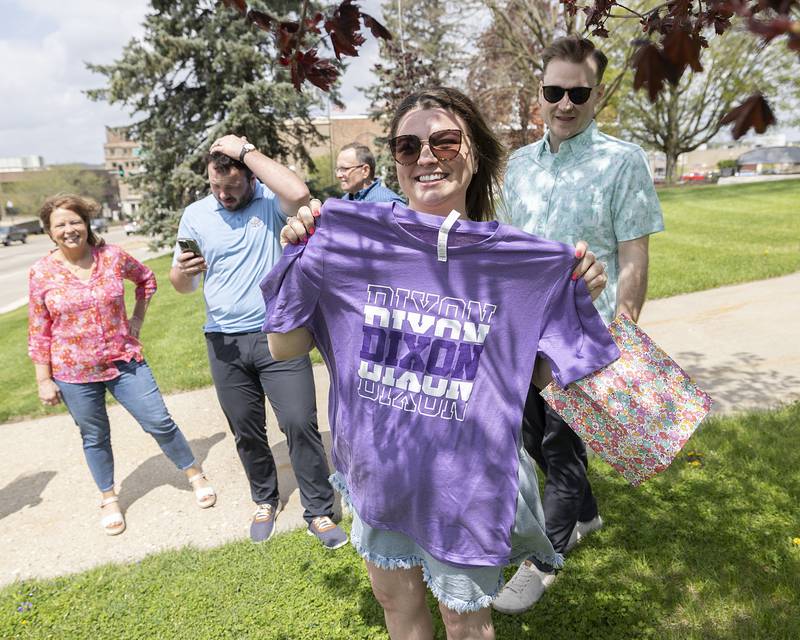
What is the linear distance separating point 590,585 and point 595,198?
1874mm

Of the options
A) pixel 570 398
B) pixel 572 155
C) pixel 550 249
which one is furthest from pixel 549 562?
pixel 572 155

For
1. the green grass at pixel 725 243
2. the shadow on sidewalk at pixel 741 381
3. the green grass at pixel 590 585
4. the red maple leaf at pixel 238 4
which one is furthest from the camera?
the green grass at pixel 725 243

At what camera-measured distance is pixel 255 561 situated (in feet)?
11.1

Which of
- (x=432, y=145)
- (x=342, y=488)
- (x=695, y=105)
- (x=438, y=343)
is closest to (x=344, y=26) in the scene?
(x=432, y=145)

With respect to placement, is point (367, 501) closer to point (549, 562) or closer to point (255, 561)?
point (549, 562)

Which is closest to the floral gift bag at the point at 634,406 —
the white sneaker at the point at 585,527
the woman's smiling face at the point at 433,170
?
the woman's smiling face at the point at 433,170

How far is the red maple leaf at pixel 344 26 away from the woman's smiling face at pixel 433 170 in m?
0.30

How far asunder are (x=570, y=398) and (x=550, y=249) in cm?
46

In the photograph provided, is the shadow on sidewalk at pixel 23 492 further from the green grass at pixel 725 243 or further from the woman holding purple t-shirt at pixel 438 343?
the green grass at pixel 725 243

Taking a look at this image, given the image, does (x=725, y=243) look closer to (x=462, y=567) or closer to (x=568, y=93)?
(x=568, y=93)

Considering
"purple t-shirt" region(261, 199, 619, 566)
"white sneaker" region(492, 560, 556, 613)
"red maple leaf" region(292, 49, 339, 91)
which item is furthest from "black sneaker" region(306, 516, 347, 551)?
"red maple leaf" region(292, 49, 339, 91)

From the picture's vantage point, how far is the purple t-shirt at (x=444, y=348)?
1662mm

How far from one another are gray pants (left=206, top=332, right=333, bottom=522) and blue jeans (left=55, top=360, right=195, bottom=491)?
652mm

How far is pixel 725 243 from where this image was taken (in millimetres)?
12156
